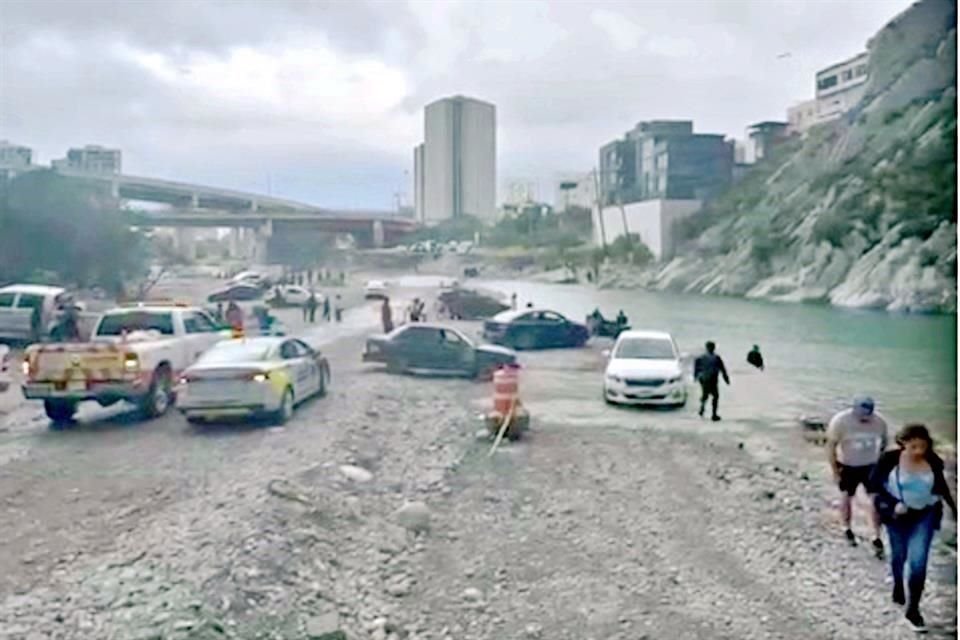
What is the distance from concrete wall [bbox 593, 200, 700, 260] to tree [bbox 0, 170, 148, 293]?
1.70 meters

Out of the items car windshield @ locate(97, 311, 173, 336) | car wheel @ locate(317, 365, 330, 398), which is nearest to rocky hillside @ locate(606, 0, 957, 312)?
car wheel @ locate(317, 365, 330, 398)

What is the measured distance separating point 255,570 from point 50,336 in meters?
1.23

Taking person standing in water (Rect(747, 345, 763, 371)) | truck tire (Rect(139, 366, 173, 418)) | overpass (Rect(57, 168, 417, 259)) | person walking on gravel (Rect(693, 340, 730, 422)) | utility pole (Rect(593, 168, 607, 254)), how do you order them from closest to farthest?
overpass (Rect(57, 168, 417, 259))
truck tire (Rect(139, 366, 173, 418))
utility pole (Rect(593, 168, 607, 254))
person standing in water (Rect(747, 345, 763, 371))
person walking on gravel (Rect(693, 340, 730, 422))

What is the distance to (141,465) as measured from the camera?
9.84ft

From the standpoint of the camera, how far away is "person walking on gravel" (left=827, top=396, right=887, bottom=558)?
9.14ft

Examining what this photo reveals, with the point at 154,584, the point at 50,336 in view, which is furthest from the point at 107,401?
the point at 154,584

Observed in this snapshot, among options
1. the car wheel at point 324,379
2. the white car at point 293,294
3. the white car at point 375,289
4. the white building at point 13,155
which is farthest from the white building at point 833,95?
the white building at point 13,155

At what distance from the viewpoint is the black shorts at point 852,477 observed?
2.77 meters

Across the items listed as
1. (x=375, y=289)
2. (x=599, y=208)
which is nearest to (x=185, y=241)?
(x=375, y=289)

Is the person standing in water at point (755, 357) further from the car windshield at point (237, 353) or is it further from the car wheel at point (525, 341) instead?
the car windshield at point (237, 353)

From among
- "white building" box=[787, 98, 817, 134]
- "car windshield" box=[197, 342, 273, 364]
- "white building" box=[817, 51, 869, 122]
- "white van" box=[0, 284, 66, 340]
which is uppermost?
"white building" box=[817, 51, 869, 122]

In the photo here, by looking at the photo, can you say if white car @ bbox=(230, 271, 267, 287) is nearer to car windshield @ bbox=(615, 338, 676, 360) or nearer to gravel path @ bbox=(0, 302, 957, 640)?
gravel path @ bbox=(0, 302, 957, 640)

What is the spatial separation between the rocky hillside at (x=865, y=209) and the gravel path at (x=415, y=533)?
783 millimetres

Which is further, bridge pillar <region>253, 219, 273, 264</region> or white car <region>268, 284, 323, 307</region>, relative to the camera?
white car <region>268, 284, 323, 307</region>
